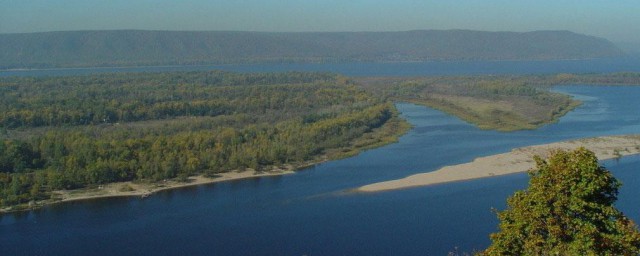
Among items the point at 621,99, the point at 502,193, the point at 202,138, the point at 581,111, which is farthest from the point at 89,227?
the point at 621,99

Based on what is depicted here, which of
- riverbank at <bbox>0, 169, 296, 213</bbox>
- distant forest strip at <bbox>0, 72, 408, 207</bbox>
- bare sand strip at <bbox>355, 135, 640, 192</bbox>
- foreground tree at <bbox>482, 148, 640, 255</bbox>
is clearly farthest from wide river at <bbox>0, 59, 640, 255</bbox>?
foreground tree at <bbox>482, 148, 640, 255</bbox>

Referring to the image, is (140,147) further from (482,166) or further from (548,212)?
(548,212)

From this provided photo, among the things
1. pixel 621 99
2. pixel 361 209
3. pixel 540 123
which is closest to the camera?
pixel 361 209

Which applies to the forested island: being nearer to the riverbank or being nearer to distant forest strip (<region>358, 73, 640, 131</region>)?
distant forest strip (<region>358, 73, 640, 131</region>)

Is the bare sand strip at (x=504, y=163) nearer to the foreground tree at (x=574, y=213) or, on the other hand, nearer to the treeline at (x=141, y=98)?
the foreground tree at (x=574, y=213)

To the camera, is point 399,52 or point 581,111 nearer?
point 581,111
